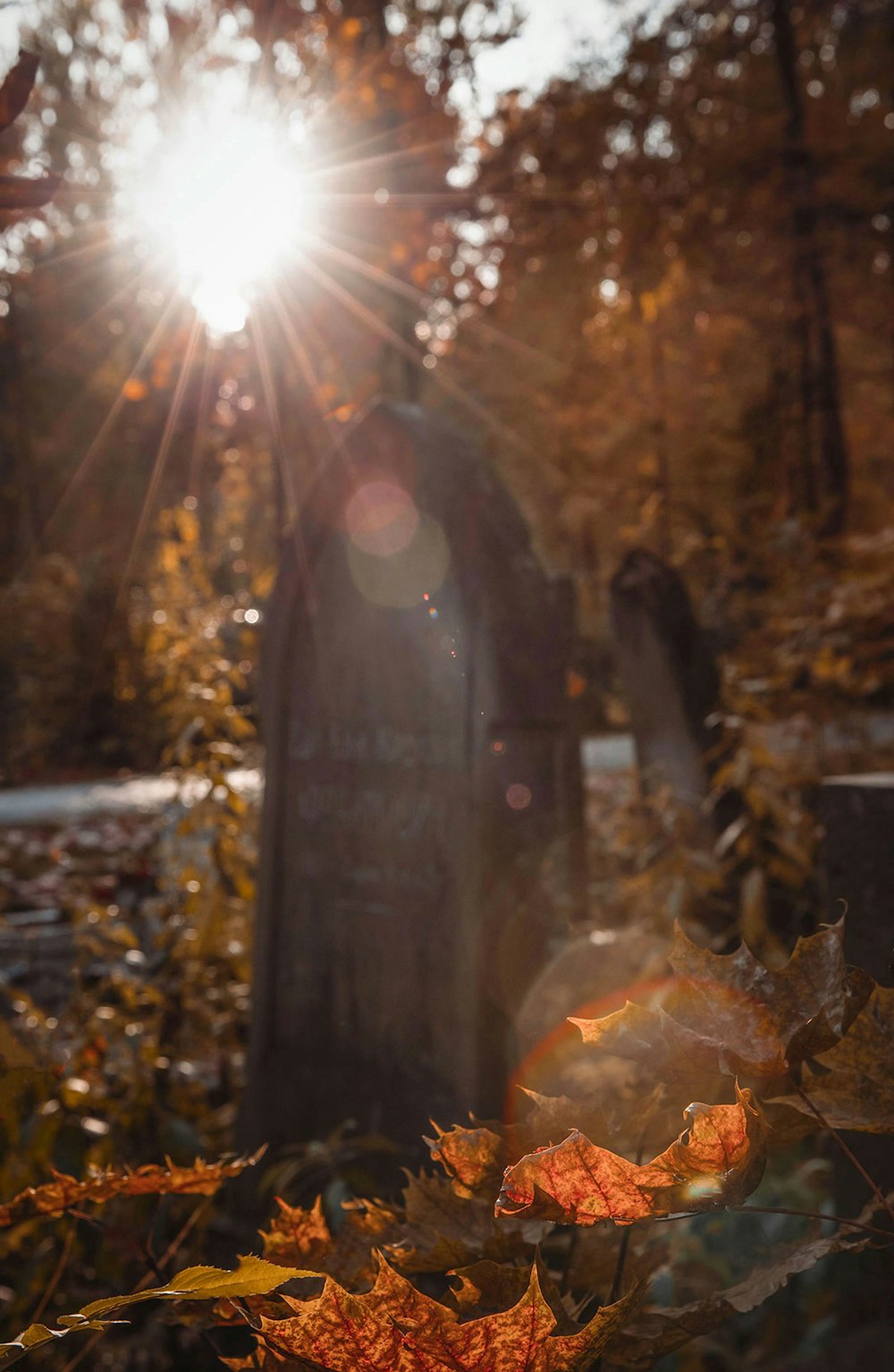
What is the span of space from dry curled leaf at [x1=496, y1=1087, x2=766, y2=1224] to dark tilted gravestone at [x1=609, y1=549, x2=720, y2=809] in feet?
12.9

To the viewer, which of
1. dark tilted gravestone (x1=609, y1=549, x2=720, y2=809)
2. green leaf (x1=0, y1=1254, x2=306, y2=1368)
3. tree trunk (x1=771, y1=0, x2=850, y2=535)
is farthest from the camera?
tree trunk (x1=771, y1=0, x2=850, y2=535)

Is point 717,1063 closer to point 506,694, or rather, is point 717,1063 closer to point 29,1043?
point 506,694

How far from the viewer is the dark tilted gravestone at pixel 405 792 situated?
2.62 metres

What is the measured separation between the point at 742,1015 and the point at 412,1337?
0.25m

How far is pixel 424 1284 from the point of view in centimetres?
227

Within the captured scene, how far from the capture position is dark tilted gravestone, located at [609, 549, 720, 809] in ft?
15.0

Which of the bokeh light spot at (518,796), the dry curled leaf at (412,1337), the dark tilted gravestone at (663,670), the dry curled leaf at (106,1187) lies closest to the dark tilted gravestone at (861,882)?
the bokeh light spot at (518,796)

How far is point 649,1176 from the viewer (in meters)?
0.54

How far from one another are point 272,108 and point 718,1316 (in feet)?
22.3

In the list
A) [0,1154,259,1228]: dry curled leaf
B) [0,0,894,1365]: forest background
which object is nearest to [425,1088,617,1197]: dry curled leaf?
[0,1154,259,1228]: dry curled leaf

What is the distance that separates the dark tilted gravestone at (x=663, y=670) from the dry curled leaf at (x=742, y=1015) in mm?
3842

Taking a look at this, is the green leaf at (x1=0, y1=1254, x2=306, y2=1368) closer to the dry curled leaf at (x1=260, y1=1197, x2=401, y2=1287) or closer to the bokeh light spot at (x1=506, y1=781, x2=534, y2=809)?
the dry curled leaf at (x1=260, y1=1197, x2=401, y2=1287)

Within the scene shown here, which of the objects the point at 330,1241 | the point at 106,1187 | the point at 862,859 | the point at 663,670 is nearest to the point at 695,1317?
the point at 330,1241

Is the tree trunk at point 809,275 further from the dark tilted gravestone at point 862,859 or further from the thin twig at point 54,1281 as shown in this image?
the thin twig at point 54,1281
